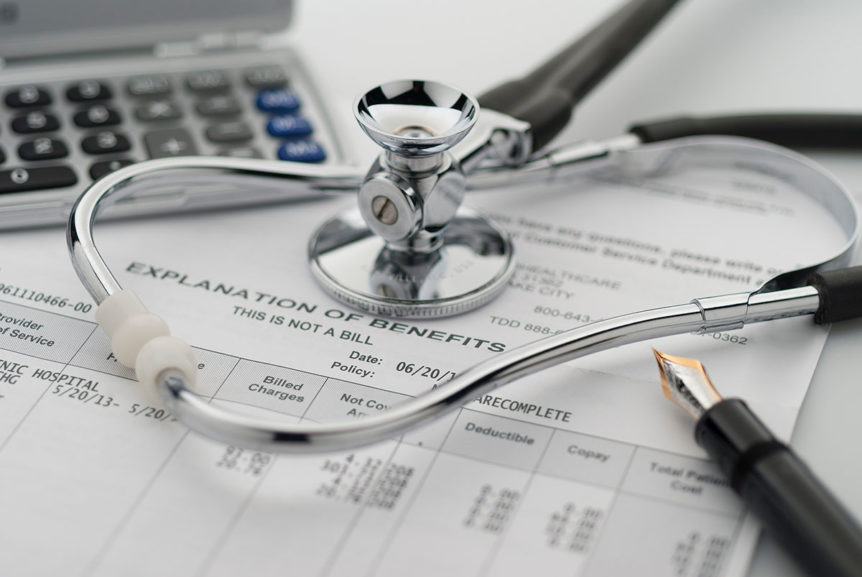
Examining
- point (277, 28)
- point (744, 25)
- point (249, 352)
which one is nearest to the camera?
point (249, 352)

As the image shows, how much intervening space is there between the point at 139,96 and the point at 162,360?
0.29 metres

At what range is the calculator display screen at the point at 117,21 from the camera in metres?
0.64

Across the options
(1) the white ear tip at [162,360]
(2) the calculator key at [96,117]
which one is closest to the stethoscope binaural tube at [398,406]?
(1) the white ear tip at [162,360]

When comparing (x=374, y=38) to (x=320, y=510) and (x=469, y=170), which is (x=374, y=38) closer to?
(x=469, y=170)

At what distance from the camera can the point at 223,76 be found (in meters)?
0.66

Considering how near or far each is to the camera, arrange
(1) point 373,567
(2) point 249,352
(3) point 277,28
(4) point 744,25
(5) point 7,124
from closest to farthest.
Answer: (1) point 373,567 → (2) point 249,352 → (5) point 7,124 → (3) point 277,28 → (4) point 744,25

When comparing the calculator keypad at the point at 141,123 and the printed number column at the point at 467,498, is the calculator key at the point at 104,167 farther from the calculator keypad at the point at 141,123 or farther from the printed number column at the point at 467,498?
the printed number column at the point at 467,498

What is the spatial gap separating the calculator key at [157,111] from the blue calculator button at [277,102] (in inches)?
2.2

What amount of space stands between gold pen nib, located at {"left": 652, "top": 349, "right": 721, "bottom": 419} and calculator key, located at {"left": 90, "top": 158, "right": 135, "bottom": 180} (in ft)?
1.11

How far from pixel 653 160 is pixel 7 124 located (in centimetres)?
42

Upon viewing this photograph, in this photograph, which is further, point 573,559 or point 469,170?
point 469,170

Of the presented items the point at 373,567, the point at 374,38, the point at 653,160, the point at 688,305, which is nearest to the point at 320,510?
the point at 373,567

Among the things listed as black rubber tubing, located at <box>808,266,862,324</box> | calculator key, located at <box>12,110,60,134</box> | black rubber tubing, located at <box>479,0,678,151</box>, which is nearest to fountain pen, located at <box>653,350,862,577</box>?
black rubber tubing, located at <box>808,266,862,324</box>

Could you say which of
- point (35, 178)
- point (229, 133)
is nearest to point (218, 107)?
point (229, 133)
